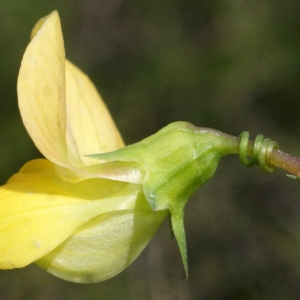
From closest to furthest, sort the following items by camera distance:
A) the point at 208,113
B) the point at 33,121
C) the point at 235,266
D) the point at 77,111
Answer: the point at 33,121
the point at 77,111
the point at 235,266
the point at 208,113

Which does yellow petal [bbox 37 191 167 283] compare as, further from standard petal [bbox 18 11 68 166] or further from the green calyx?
standard petal [bbox 18 11 68 166]

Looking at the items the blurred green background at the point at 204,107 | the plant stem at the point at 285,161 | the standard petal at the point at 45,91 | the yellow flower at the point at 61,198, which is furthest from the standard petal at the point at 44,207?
the blurred green background at the point at 204,107

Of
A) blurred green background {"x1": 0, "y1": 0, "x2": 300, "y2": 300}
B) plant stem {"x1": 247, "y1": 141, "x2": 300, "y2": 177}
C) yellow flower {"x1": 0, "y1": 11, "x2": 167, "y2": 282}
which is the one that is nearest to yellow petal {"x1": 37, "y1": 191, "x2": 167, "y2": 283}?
yellow flower {"x1": 0, "y1": 11, "x2": 167, "y2": 282}

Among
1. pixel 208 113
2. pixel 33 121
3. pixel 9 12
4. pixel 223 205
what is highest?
pixel 33 121

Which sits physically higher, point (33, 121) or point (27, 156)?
point (33, 121)

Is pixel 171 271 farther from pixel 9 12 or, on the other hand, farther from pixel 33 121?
pixel 33 121

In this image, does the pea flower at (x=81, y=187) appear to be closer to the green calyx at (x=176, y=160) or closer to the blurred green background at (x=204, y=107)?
the green calyx at (x=176, y=160)

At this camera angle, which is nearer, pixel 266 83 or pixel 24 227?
pixel 24 227

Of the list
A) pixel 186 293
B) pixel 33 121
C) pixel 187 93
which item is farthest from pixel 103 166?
pixel 187 93
